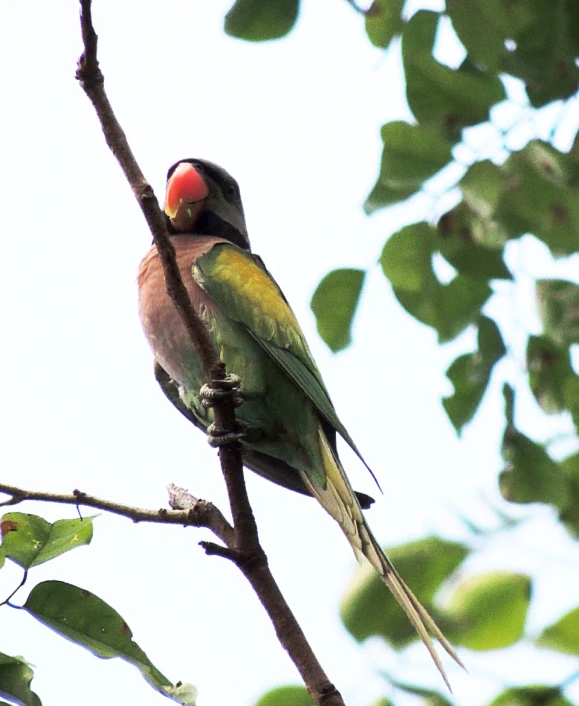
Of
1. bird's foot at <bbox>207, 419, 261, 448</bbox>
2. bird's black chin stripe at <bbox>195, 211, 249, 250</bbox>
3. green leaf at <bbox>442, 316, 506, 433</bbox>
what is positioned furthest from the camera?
bird's black chin stripe at <bbox>195, 211, 249, 250</bbox>

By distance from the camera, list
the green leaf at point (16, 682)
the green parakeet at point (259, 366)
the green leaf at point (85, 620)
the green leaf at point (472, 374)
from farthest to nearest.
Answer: the green parakeet at point (259, 366), the green leaf at point (472, 374), the green leaf at point (85, 620), the green leaf at point (16, 682)

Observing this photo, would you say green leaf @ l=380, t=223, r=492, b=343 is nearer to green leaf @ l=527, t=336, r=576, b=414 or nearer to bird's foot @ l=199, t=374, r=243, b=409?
green leaf @ l=527, t=336, r=576, b=414

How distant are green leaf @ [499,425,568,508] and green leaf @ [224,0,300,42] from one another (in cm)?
140

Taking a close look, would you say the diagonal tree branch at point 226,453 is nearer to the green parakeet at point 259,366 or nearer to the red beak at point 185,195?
the green parakeet at point 259,366

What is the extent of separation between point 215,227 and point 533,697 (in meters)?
2.46

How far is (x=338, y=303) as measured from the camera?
299 centimetres

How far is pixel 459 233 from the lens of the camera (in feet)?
9.43

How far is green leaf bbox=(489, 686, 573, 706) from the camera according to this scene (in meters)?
1.95

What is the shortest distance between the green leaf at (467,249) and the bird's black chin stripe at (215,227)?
1.23 m

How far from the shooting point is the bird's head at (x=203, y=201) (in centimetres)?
379

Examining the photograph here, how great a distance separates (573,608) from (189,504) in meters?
0.96

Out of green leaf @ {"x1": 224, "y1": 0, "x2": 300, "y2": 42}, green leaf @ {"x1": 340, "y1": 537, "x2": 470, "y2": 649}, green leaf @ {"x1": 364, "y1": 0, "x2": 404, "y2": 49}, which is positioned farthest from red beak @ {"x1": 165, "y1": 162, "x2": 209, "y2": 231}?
green leaf @ {"x1": 340, "y1": 537, "x2": 470, "y2": 649}

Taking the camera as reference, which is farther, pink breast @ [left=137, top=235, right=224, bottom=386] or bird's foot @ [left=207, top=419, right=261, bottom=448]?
pink breast @ [left=137, top=235, right=224, bottom=386]

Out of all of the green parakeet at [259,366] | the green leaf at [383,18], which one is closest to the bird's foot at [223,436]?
the green parakeet at [259,366]
